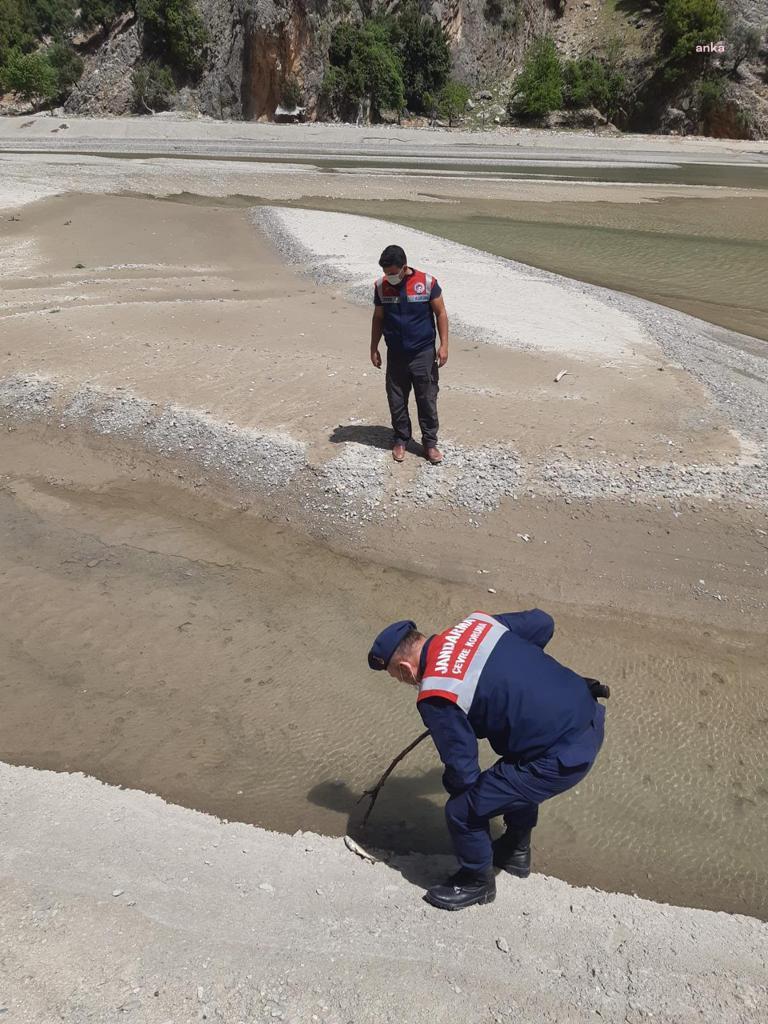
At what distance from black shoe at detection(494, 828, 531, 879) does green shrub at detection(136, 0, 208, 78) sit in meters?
57.5

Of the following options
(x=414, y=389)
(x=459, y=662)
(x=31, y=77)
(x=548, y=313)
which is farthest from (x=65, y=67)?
(x=459, y=662)

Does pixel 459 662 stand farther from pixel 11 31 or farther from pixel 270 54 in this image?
pixel 11 31

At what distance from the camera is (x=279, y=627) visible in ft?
19.1

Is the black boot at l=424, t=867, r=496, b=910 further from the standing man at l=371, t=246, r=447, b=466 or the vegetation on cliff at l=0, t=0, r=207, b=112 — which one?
the vegetation on cliff at l=0, t=0, r=207, b=112

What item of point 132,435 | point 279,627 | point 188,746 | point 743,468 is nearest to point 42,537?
point 132,435

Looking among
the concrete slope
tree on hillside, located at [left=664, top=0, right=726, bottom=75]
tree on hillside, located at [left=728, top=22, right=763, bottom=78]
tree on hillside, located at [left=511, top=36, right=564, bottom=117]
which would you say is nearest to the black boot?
the concrete slope

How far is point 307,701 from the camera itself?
511 cm

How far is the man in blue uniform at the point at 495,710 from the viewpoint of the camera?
10.2 ft

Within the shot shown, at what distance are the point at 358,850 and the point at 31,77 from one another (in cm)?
6255

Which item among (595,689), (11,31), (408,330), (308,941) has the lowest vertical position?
(308,941)

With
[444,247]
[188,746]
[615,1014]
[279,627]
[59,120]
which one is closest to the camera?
[615,1014]

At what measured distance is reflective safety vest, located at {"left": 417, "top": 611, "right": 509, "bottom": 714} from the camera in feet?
10.1

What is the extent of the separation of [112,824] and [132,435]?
5043 mm

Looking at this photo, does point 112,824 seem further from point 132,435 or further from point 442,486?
point 132,435
